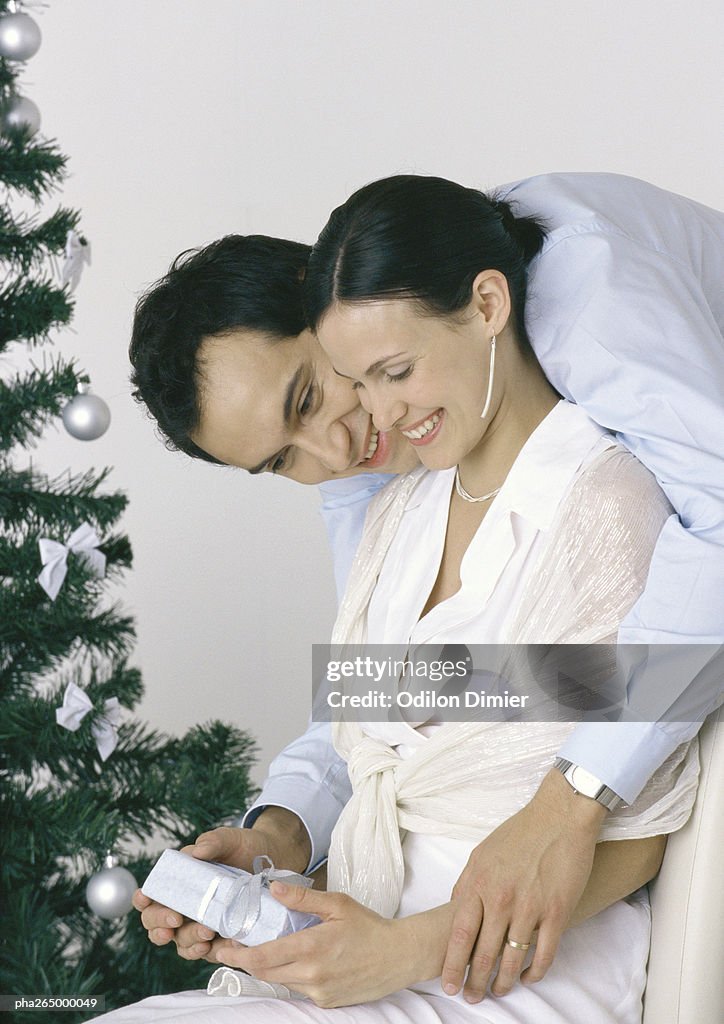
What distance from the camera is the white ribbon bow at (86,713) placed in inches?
69.5

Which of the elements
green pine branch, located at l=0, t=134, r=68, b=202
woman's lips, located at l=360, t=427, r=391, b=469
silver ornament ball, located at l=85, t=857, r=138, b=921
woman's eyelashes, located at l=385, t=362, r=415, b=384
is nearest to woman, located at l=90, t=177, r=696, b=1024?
woman's eyelashes, located at l=385, t=362, r=415, b=384

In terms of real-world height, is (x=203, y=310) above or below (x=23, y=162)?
below

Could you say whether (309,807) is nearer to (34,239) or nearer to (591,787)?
(591,787)

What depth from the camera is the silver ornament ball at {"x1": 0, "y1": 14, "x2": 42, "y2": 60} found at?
167 centimetres

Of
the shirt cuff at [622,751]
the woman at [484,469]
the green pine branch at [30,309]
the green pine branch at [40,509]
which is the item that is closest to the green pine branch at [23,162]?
the green pine branch at [30,309]

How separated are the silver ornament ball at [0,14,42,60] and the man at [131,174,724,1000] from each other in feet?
1.80

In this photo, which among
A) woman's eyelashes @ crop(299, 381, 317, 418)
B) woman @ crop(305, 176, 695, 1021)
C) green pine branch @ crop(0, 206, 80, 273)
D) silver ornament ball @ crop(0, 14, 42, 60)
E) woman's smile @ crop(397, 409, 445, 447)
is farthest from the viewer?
green pine branch @ crop(0, 206, 80, 273)

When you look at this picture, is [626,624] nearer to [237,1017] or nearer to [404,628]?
[404,628]

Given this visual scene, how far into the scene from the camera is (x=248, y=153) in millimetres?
2719

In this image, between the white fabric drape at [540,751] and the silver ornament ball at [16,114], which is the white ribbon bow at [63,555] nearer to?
the silver ornament ball at [16,114]

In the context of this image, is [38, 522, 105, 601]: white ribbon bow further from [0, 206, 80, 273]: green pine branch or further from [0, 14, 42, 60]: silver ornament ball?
[0, 14, 42, 60]: silver ornament ball

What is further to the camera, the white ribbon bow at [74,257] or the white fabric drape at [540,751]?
the white ribbon bow at [74,257]

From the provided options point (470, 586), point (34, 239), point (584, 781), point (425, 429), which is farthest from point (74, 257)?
point (584, 781)

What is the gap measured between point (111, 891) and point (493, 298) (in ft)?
3.47
